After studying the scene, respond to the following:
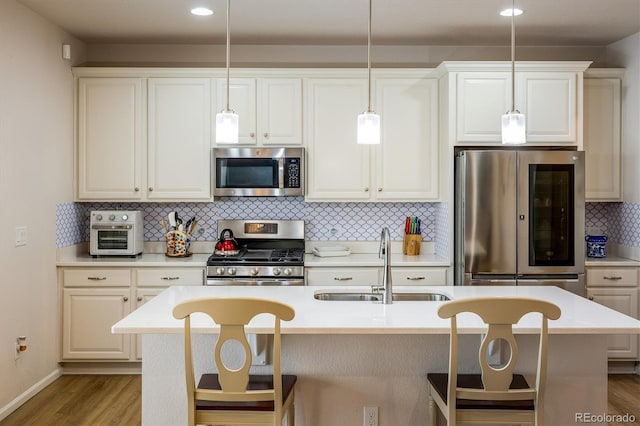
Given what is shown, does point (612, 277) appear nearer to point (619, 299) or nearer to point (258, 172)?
point (619, 299)

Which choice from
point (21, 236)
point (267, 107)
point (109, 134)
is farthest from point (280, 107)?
point (21, 236)

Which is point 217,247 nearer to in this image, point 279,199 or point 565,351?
point 279,199

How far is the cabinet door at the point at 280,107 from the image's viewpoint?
4.67 m

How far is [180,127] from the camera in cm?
468

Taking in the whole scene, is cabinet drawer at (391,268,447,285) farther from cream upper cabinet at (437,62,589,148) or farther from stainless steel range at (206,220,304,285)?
cream upper cabinet at (437,62,589,148)

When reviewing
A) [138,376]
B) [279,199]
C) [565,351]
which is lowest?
[138,376]

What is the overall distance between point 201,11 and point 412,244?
241 cm

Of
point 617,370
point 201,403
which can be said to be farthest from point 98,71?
point 617,370

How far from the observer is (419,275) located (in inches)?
177

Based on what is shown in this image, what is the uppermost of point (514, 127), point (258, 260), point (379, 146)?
point (379, 146)

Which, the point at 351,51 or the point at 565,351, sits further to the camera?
the point at 351,51

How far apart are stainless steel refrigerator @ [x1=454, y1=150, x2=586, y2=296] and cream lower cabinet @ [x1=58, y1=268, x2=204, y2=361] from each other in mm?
2274

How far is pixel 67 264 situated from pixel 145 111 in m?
1.31

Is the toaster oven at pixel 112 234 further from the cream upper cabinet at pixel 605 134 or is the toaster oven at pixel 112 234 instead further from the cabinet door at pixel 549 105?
the cream upper cabinet at pixel 605 134
